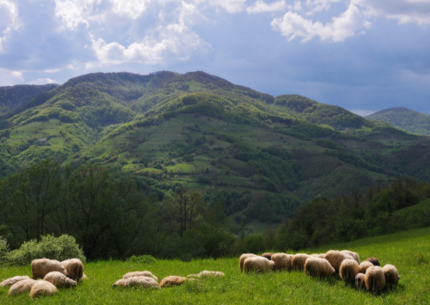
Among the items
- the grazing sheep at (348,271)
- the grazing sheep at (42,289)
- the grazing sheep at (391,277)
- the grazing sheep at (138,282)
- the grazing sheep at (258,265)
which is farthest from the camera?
the grazing sheep at (258,265)

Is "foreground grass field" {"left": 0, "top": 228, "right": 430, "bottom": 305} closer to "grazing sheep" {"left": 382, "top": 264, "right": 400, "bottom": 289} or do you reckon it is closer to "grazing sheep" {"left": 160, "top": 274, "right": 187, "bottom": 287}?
"grazing sheep" {"left": 382, "top": 264, "right": 400, "bottom": 289}

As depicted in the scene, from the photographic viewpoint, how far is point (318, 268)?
10797 mm

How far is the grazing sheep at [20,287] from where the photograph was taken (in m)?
9.52

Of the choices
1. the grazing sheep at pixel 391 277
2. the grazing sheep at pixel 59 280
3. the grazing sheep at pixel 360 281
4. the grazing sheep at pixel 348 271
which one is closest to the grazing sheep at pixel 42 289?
the grazing sheep at pixel 59 280

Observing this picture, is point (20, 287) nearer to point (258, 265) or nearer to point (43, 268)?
point (43, 268)

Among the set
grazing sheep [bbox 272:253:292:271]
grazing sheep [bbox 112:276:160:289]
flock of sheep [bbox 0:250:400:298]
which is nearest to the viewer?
flock of sheep [bbox 0:250:400:298]

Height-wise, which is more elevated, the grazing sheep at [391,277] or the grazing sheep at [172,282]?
the grazing sheep at [391,277]

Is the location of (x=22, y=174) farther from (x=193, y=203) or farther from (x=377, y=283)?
(x=377, y=283)

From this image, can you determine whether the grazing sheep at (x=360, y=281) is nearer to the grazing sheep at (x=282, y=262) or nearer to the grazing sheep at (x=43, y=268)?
the grazing sheep at (x=282, y=262)

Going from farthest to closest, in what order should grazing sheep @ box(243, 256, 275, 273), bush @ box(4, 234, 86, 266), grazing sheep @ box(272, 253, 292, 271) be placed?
1. bush @ box(4, 234, 86, 266)
2. grazing sheep @ box(272, 253, 292, 271)
3. grazing sheep @ box(243, 256, 275, 273)

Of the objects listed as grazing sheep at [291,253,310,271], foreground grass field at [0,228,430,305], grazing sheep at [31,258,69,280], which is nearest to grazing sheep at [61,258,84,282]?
grazing sheep at [31,258,69,280]

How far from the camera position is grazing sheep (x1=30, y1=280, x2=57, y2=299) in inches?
360

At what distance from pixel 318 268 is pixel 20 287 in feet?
33.8

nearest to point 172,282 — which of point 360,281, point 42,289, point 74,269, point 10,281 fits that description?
point 74,269
